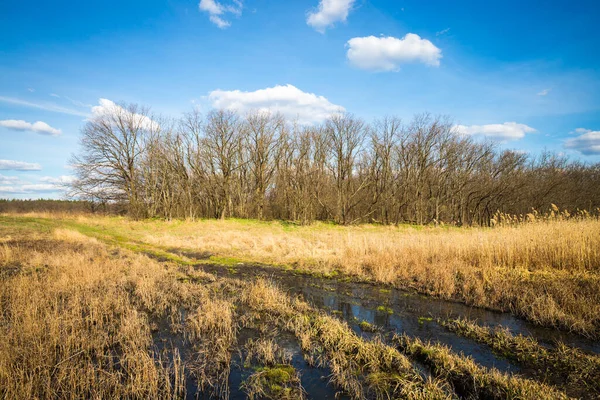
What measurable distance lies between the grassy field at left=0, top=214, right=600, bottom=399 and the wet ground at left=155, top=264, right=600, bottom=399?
0.15 meters

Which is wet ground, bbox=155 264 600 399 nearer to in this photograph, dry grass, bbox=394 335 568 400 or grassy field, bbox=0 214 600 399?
grassy field, bbox=0 214 600 399

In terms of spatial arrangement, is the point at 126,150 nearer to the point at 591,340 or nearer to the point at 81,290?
the point at 81,290

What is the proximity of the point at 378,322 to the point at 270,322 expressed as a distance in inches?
105

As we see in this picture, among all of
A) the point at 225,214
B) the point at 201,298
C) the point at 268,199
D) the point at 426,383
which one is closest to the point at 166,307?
the point at 201,298

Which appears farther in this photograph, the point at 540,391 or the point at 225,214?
the point at 225,214

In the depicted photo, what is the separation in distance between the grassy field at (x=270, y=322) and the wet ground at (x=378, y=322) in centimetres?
15

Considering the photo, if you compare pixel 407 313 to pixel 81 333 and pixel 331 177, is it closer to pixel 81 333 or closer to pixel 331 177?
pixel 81 333

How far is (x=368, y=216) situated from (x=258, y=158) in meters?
15.6

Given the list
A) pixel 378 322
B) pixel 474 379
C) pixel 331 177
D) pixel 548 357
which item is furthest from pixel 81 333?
pixel 331 177

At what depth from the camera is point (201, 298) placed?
805 cm

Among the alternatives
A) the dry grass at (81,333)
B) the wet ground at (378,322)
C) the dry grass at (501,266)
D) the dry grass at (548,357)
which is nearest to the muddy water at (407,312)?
the wet ground at (378,322)

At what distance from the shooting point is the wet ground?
4.69 meters

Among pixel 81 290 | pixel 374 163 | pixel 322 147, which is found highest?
pixel 322 147

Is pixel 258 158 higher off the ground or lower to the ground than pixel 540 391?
higher
